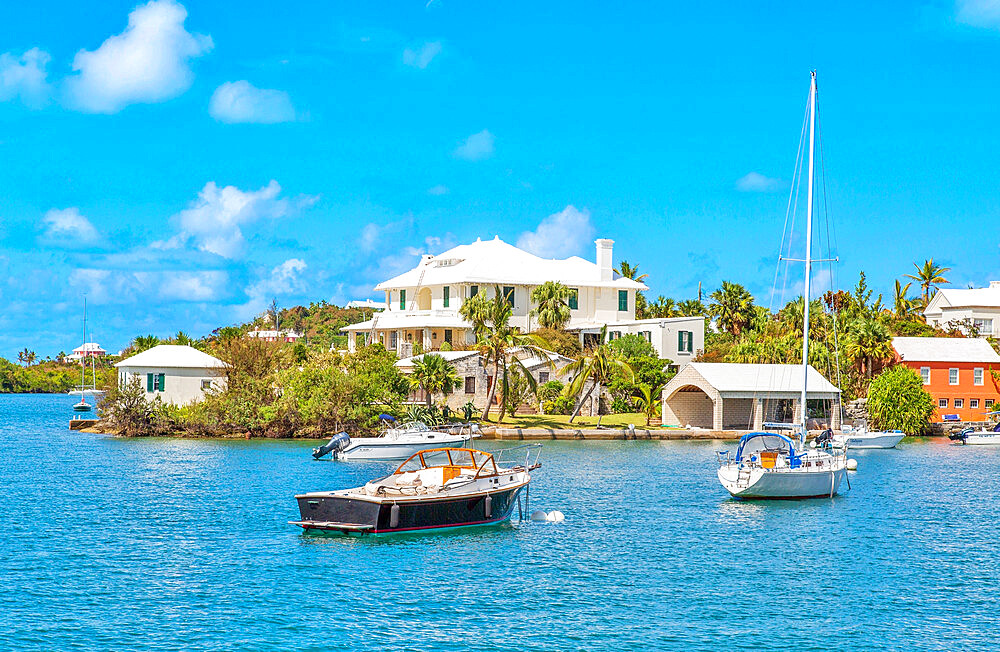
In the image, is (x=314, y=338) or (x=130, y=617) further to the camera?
(x=314, y=338)

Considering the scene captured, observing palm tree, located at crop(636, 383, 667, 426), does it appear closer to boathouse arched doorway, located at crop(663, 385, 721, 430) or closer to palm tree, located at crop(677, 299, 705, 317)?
boathouse arched doorway, located at crop(663, 385, 721, 430)

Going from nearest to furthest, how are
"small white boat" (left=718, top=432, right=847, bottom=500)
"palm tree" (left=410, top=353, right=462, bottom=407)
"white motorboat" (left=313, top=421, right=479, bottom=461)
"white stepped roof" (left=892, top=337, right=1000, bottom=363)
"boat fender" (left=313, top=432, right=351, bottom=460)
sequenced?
1. "small white boat" (left=718, top=432, right=847, bottom=500)
2. "boat fender" (left=313, top=432, right=351, bottom=460)
3. "white motorboat" (left=313, top=421, right=479, bottom=461)
4. "palm tree" (left=410, top=353, right=462, bottom=407)
5. "white stepped roof" (left=892, top=337, right=1000, bottom=363)

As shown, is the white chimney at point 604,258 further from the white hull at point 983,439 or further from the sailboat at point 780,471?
the sailboat at point 780,471

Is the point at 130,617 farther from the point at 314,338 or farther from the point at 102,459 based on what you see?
the point at 314,338

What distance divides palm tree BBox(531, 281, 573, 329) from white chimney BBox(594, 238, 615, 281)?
892 cm

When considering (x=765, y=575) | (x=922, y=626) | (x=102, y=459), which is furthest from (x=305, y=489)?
(x=922, y=626)

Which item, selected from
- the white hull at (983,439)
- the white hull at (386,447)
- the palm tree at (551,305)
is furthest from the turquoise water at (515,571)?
the palm tree at (551,305)

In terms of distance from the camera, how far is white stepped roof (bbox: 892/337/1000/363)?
82.6 metres

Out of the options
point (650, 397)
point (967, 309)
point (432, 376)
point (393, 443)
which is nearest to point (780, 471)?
point (393, 443)

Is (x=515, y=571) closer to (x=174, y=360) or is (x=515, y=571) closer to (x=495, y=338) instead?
(x=495, y=338)

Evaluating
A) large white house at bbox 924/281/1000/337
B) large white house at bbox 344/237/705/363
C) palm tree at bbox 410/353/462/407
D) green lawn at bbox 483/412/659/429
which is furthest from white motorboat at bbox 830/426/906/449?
large white house at bbox 924/281/1000/337

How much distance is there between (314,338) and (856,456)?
3544 inches

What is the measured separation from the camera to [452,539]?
3334cm

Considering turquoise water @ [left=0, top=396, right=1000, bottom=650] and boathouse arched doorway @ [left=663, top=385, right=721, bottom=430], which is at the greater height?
boathouse arched doorway @ [left=663, top=385, right=721, bottom=430]
